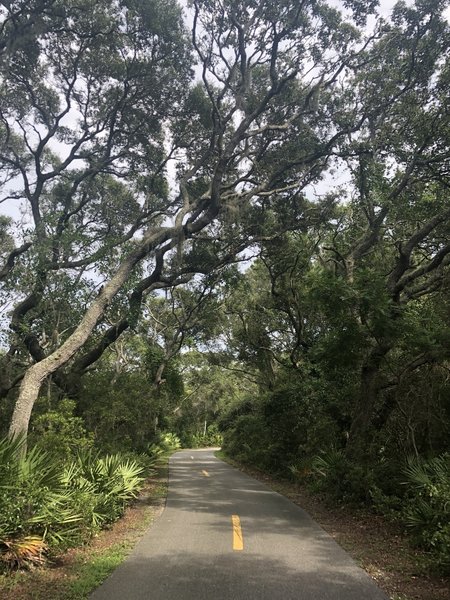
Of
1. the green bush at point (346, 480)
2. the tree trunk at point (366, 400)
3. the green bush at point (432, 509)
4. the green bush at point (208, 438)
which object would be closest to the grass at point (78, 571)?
the green bush at point (432, 509)

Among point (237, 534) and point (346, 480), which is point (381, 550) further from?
point (346, 480)

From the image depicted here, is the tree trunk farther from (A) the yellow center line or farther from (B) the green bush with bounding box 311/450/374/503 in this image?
(A) the yellow center line

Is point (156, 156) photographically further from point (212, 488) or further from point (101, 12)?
point (212, 488)

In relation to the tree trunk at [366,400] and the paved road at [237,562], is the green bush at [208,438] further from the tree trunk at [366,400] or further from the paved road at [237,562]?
the paved road at [237,562]

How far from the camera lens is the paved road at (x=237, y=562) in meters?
4.84

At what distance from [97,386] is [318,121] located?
470 inches

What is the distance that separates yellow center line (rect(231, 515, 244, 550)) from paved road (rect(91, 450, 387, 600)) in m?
0.02

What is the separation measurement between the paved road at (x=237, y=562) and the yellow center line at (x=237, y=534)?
2 cm

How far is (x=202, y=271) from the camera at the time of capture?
58.4ft

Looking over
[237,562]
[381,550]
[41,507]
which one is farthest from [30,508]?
[381,550]

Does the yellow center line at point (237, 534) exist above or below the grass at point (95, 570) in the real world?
below

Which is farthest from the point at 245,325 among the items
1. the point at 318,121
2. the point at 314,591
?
the point at 314,591

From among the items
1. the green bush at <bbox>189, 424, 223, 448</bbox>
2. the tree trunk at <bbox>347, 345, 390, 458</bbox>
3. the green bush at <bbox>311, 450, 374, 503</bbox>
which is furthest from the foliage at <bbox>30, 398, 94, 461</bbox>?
the green bush at <bbox>189, 424, 223, 448</bbox>

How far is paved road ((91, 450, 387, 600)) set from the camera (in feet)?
15.9
